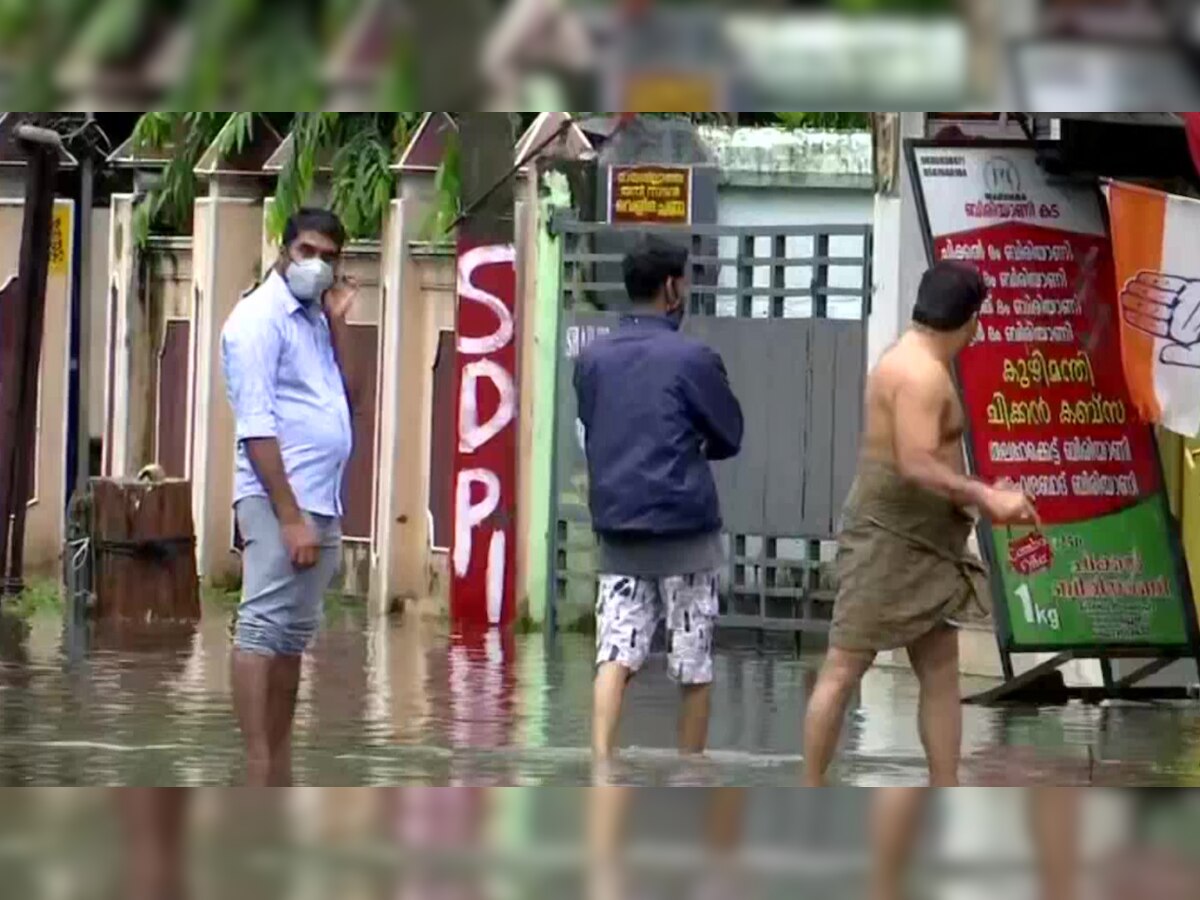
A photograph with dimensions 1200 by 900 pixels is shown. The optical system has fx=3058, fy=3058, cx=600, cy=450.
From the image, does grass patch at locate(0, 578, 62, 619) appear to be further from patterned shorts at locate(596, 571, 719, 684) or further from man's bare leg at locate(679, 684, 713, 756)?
patterned shorts at locate(596, 571, 719, 684)

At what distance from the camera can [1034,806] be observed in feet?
24.9

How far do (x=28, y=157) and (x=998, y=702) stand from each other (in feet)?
13.0

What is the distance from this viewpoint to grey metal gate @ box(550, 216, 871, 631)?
12680 millimetres

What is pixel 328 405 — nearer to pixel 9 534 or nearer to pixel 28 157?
pixel 28 157

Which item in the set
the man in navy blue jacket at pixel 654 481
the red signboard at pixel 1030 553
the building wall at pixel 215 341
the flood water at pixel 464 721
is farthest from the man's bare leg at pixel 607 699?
the building wall at pixel 215 341

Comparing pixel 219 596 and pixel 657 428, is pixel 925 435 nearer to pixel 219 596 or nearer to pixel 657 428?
pixel 657 428

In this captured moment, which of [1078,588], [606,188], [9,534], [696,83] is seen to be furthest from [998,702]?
[696,83]

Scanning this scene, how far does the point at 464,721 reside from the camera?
411 inches

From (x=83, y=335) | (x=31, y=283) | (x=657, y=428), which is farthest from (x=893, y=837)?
(x=83, y=335)

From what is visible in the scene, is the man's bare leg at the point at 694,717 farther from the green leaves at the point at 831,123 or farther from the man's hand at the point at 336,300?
the green leaves at the point at 831,123

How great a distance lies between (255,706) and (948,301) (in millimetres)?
2138

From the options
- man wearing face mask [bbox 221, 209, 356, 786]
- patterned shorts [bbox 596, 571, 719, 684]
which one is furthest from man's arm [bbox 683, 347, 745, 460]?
man wearing face mask [bbox 221, 209, 356, 786]

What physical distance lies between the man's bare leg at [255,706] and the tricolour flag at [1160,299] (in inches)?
135

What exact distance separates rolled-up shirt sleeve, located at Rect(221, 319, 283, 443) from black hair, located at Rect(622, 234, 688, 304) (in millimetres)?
1099
